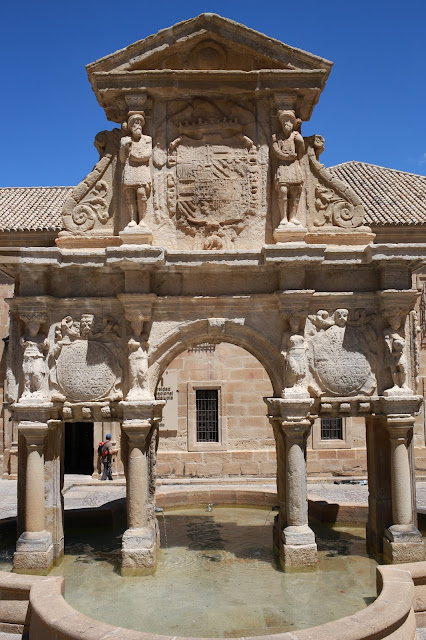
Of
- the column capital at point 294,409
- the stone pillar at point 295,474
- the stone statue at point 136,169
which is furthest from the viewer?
the stone statue at point 136,169

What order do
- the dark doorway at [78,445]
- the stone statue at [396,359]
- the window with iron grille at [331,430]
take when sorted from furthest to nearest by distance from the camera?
1. the dark doorway at [78,445]
2. the window with iron grille at [331,430]
3. the stone statue at [396,359]

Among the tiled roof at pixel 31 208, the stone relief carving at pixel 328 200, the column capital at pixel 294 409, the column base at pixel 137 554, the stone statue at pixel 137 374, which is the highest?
the tiled roof at pixel 31 208

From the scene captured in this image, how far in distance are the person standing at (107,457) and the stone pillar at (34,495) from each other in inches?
339

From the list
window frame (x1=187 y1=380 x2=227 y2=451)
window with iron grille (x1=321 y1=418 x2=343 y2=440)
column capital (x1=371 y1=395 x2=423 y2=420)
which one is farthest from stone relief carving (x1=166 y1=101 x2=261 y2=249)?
window with iron grille (x1=321 y1=418 x2=343 y2=440)

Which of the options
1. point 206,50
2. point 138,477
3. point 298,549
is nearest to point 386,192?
point 206,50

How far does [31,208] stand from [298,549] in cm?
1526

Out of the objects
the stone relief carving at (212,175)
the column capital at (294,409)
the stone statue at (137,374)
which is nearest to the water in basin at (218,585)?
the column capital at (294,409)

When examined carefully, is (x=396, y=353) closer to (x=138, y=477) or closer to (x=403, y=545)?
(x=403, y=545)

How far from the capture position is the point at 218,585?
7324 millimetres

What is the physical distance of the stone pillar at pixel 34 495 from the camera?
795 cm

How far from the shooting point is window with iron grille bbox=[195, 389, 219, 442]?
18.2 meters

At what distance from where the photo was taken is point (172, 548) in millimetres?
9086

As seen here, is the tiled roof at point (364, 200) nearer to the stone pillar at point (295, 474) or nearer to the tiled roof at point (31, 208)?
the tiled roof at point (31, 208)

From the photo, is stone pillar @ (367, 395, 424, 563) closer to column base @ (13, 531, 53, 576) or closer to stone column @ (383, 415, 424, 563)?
stone column @ (383, 415, 424, 563)
